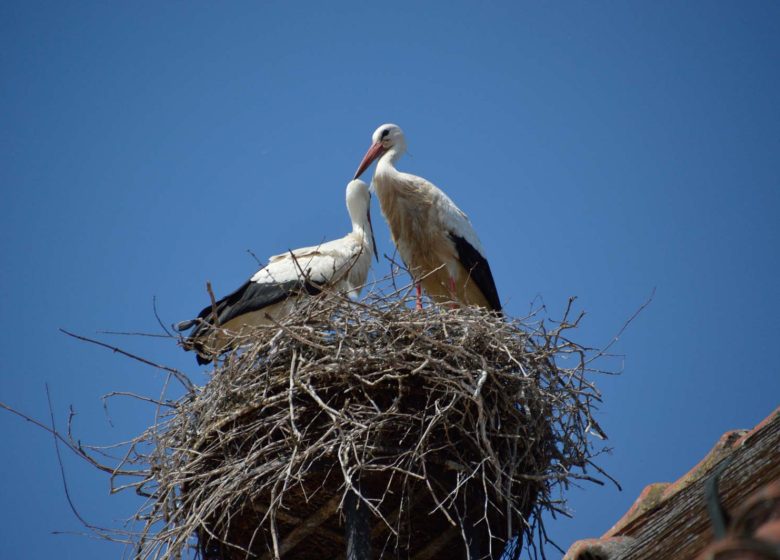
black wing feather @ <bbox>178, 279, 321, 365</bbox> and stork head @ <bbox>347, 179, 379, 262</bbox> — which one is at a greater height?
stork head @ <bbox>347, 179, 379, 262</bbox>

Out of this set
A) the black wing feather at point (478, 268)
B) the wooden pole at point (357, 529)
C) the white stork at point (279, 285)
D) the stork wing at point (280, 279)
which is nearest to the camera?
the wooden pole at point (357, 529)

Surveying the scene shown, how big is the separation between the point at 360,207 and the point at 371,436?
3600 millimetres

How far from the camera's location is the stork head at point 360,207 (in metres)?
7.85

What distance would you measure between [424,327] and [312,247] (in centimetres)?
238

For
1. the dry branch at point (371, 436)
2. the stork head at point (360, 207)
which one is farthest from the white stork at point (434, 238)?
the dry branch at point (371, 436)

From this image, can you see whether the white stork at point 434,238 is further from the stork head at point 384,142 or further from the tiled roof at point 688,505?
the tiled roof at point 688,505

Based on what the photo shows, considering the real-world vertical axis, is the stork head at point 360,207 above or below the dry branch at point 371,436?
above

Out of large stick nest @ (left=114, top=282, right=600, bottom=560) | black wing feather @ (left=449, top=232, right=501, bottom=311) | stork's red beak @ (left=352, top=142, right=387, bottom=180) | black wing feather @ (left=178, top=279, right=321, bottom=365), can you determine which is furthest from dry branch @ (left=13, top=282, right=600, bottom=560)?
stork's red beak @ (left=352, top=142, right=387, bottom=180)

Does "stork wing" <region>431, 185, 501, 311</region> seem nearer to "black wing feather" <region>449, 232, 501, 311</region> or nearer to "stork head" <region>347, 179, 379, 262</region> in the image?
"black wing feather" <region>449, 232, 501, 311</region>

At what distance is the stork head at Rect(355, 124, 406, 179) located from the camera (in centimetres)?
827

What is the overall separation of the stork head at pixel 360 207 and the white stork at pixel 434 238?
175mm

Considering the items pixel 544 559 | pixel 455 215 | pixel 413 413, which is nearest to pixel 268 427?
pixel 413 413

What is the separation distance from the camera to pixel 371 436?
4.57 m

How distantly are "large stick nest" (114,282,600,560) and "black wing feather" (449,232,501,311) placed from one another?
240 centimetres
